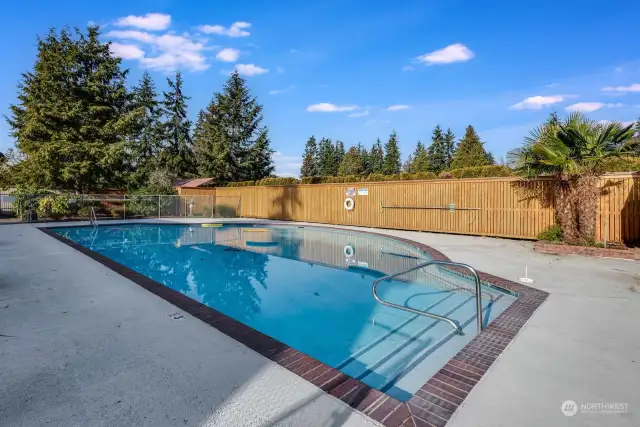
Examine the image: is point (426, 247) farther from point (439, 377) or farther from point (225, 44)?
point (225, 44)

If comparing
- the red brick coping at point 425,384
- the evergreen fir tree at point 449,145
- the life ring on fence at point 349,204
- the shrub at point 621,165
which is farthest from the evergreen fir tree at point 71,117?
the evergreen fir tree at point 449,145

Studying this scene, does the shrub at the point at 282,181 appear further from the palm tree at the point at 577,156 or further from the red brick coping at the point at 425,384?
the red brick coping at the point at 425,384

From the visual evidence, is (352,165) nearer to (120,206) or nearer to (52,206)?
(120,206)

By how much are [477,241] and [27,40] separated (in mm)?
27206

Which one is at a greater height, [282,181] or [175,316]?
[282,181]

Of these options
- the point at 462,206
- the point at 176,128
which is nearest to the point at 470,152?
the point at 462,206

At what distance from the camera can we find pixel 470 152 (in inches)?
1437

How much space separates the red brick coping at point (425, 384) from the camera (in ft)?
6.50

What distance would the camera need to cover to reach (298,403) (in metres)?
2.03

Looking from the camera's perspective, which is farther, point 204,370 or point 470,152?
point 470,152

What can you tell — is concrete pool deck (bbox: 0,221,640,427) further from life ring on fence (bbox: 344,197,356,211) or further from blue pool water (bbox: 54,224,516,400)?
life ring on fence (bbox: 344,197,356,211)

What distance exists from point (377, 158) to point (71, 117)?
39.0 metres

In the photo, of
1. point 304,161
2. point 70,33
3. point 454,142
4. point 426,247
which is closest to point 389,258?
point 426,247

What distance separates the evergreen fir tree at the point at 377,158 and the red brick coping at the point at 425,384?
146 ft
